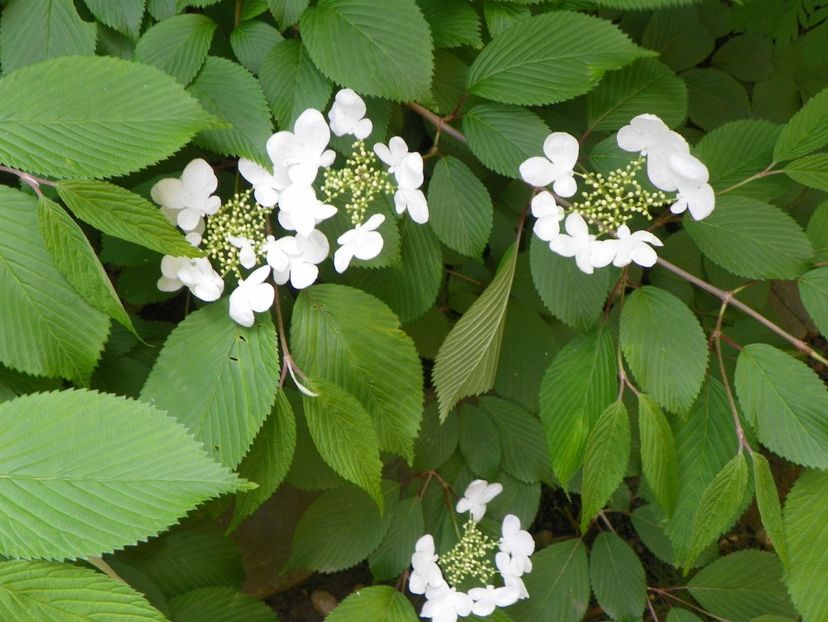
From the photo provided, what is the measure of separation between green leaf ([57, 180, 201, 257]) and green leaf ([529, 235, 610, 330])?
43 cm

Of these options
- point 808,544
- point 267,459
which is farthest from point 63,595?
point 808,544

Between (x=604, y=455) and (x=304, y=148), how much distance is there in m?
0.52

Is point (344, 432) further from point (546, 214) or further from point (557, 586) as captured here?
point (557, 586)

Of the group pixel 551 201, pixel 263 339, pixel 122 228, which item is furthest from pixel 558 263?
pixel 122 228

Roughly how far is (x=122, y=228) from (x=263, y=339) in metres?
0.19

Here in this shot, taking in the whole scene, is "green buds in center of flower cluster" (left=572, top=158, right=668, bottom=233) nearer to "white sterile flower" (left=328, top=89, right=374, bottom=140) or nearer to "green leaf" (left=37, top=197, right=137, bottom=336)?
"white sterile flower" (left=328, top=89, right=374, bottom=140)

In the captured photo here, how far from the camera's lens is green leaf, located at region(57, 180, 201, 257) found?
697mm

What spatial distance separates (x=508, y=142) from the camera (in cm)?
87

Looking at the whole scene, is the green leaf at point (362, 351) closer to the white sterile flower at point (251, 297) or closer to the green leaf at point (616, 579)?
the white sterile flower at point (251, 297)

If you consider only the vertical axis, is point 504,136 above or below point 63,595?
above

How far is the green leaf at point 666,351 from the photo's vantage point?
85 centimetres

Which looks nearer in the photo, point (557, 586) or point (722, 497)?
point (722, 497)

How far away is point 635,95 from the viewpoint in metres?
0.94

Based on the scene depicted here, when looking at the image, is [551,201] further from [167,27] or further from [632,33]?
[632,33]
